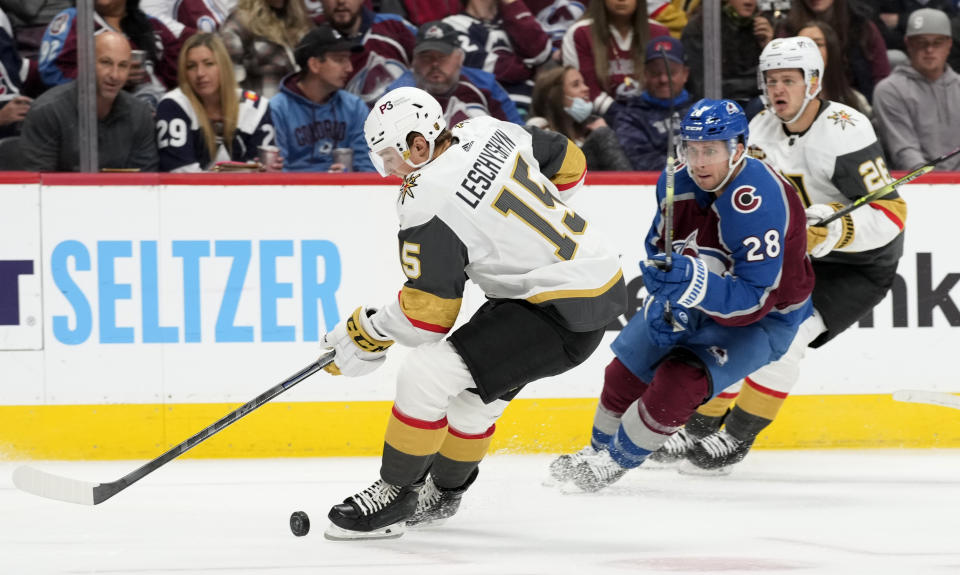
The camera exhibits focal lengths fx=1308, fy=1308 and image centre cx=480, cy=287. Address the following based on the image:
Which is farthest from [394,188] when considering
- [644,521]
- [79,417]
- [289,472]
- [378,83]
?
[644,521]

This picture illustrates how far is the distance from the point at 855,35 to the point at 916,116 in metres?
0.38

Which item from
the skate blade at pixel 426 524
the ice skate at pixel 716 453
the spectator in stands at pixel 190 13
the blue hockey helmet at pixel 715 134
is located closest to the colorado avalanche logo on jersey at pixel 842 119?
the blue hockey helmet at pixel 715 134

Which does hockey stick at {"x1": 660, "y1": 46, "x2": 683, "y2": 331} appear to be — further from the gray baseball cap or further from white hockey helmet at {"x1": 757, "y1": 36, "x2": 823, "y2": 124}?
the gray baseball cap

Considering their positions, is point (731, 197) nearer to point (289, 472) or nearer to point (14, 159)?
point (289, 472)

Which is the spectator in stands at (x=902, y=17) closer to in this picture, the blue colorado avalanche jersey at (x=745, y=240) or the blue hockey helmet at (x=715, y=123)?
the blue colorado avalanche jersey at (x=745, y=240)

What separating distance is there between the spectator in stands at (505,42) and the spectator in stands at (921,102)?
1.31 m

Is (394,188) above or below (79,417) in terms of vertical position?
above

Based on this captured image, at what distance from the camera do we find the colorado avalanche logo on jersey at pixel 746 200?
3.41 meters

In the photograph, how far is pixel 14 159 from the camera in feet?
14.5

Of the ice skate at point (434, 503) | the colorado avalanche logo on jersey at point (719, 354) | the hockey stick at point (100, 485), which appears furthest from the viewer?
the colorado avalanche logo on jersey at point (719, 354)

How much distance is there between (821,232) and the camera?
3.83 metres

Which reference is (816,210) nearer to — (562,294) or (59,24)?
(562,294)

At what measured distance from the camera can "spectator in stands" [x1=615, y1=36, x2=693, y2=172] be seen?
4832 millimetres

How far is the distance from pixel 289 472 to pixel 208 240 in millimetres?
840
